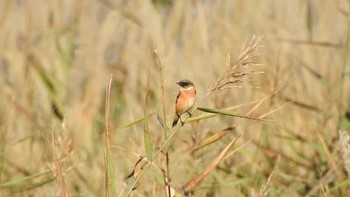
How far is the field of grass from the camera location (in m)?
2.59

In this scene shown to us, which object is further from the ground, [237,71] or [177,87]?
[237,71]

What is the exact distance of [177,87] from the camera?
12.0 ft

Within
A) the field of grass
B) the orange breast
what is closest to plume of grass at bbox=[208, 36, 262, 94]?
the orange breast

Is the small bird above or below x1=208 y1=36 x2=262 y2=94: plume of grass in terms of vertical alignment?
below

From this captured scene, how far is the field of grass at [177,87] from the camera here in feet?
8.50

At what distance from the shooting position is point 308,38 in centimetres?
376

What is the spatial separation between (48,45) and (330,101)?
53.4 inches

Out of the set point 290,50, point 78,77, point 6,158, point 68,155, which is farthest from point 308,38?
point 68,155

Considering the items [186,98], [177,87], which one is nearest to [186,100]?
[186,98]

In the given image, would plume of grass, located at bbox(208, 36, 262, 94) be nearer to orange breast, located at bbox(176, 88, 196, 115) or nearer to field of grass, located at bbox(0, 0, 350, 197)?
orange breast, located at bbox(176, 88, 196, 115)

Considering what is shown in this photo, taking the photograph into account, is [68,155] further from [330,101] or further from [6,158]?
[330,101]

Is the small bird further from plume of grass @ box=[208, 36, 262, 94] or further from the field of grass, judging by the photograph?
the field of grass

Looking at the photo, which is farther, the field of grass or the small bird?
the field of grass

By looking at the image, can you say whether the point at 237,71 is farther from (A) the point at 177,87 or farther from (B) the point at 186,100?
(A) the point at 177,87
